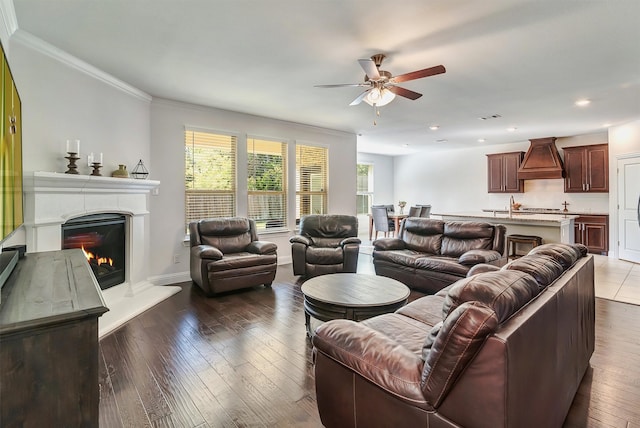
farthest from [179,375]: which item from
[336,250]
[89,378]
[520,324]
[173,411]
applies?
[336,250]

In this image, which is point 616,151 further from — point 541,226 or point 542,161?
point 541,226

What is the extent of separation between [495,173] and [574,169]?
1655 mm

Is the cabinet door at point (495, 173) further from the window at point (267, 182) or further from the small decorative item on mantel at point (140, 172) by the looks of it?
the small decorative item on mantel at point (140, 172)

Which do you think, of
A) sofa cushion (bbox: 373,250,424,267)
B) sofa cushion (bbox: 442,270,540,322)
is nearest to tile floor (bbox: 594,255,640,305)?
sofa cushion (bbox: 373,250,424,267)

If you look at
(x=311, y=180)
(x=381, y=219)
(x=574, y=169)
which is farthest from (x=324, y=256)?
(x=574, y=169)

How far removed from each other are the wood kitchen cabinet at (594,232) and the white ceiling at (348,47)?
2.63 meters

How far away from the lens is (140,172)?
423 cm

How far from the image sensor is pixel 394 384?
1356 millimetres

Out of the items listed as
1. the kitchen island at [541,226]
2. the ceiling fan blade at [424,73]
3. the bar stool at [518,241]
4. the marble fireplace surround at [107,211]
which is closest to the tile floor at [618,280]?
the kitchen island at [541,226]

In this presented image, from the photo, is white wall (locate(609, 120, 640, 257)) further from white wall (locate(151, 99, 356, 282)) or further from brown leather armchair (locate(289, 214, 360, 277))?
white wall (locate(151, 99, 356, 282))

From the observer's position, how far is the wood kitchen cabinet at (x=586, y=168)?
266 inches

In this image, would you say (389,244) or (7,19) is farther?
(389,244)

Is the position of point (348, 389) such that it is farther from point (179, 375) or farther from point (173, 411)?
point (179, 375)

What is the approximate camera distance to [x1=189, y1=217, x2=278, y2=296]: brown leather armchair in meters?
4.04
